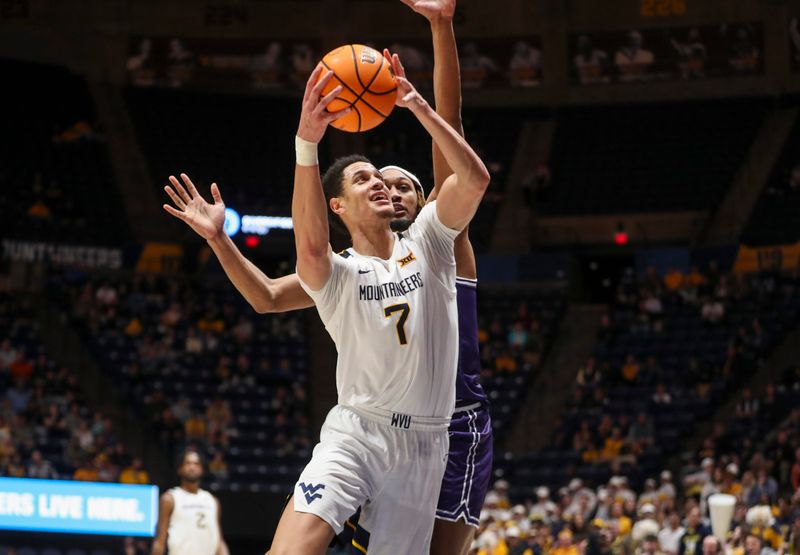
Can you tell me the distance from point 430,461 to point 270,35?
26469mm

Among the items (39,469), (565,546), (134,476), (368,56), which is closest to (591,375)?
(565,546)

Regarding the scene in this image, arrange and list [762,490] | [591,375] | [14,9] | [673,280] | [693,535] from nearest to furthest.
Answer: [693,535], [762,490], [591,375], [673,280], [14,9]

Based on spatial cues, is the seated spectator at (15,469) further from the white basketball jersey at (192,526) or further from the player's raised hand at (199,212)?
the player's raised hand at (199,212)

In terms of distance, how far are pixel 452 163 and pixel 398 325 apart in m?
0.73

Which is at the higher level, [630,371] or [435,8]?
[435,8]

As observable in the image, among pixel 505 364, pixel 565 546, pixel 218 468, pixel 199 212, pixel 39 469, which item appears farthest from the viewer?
pixel 505 364

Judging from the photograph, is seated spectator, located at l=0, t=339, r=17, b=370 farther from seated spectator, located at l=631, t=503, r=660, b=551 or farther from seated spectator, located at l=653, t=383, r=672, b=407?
seated spectator, located at l=631, t=503, r=660, b=551

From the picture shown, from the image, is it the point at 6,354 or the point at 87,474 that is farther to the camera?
the point at 6,354

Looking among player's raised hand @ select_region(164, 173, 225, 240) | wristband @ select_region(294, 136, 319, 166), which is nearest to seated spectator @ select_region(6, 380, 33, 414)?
player's raised hand @ select_region(164, 173, 225, 240)

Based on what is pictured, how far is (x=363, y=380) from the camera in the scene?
5.47 m

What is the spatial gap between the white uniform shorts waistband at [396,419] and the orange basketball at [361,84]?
1.21 m

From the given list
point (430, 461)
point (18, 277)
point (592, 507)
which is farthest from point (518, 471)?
point (430, 461)

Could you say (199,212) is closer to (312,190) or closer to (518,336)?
(312,190)

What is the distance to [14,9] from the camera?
29.8m
